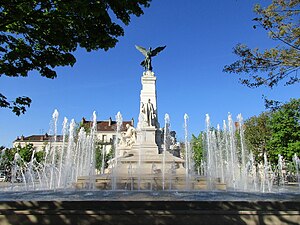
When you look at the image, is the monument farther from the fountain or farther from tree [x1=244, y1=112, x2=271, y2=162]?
tree [x1=244, y1=112, x2=271, y2=162]

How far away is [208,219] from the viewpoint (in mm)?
3961

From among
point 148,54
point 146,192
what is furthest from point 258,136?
point 146,192

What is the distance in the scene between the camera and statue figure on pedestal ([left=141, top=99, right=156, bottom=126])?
18.5 meters

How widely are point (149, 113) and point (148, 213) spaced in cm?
1477

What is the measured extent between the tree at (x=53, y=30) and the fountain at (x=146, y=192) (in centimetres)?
364

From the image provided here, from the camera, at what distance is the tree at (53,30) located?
5645 mm

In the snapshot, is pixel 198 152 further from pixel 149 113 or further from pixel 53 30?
pixel 53 30

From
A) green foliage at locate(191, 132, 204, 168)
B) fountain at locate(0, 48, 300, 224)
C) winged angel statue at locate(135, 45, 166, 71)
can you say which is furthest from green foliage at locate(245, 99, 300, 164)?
winged angel statue at locate(135, 45, 166, 71)

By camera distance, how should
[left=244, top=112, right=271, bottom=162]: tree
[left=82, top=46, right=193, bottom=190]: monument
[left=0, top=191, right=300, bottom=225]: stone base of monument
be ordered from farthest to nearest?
[left=244, top=112, right=271, bottom=162]: tree
[left=82, top=46, right=193, bottom=190]: monument
[left=0, top=191, right=300, bottom=225]: stone base of monument

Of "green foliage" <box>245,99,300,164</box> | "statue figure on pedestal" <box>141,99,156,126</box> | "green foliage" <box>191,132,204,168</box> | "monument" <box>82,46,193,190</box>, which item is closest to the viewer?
"monument" <box>82,46,193,190</box>

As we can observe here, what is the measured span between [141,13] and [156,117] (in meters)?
12.8

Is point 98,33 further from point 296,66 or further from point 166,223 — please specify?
point 296,66

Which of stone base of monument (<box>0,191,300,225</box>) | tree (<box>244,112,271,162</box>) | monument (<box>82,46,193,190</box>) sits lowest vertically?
stone base of monument (<box>0,191,300,225</box>)

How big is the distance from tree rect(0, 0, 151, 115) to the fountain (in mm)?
3641
